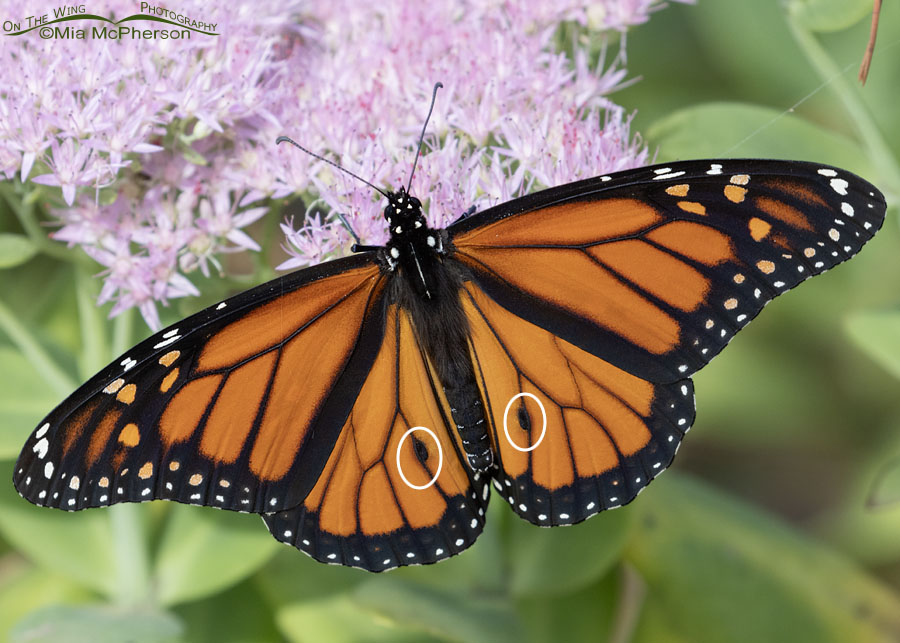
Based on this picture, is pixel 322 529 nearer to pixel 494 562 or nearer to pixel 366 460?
pixel 366 460

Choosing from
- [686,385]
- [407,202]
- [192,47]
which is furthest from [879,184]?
[192,47]

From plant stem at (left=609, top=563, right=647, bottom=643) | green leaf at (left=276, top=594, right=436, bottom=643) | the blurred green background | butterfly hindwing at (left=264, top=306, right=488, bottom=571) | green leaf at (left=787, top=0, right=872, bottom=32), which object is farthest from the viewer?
plant stem at (left=609, top=563, right=647, bottom=643)

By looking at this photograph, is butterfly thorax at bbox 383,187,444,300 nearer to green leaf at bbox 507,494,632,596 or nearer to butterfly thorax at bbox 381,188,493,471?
butterfly thorax at bbox 381,188,493,471

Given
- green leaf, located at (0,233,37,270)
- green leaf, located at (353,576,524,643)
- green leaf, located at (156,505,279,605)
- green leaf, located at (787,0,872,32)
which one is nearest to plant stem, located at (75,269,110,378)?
green leaf, located at (0,233,37,270)

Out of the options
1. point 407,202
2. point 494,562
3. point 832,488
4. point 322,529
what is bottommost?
point 832,488

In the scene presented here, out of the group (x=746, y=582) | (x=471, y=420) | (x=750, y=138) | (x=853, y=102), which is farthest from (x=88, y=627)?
(x=853, y=102)

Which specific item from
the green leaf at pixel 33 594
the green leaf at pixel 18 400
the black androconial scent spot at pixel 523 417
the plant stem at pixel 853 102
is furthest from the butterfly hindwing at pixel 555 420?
the green leaf at pixel 33 594

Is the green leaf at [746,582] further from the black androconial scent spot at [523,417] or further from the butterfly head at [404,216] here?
the butterfly head at [404,216]

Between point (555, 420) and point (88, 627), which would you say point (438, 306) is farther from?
point (88, 627)
